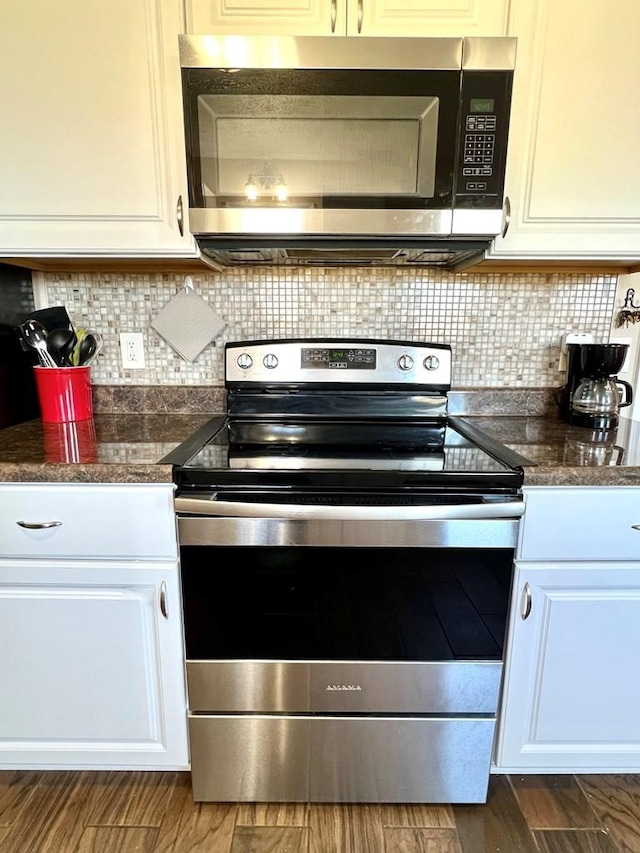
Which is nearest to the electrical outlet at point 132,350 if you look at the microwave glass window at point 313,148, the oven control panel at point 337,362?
the oven control panel at point 337,362

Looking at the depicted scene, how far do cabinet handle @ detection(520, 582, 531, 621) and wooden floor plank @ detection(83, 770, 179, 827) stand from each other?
103cm

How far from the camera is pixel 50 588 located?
1.12m

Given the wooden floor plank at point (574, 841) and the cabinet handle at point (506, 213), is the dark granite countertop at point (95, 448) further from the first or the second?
the wooden floor plank at point (574, 841)

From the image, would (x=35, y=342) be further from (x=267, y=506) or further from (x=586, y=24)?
(x=586, y=24)

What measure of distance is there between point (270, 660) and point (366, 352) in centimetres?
93

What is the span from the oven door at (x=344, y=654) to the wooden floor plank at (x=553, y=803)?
0.14 metres

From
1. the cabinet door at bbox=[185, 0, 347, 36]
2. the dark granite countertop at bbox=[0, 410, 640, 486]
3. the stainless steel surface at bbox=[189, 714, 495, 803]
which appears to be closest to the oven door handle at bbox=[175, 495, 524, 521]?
the dark granite countertop at bbox=[0, 410, 640, 486]

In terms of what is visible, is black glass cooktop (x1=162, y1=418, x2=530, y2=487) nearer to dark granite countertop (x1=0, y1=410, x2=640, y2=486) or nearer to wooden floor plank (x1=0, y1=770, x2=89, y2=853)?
dark granite countertop (x1=0, y1=410, x2=640, y2=486)

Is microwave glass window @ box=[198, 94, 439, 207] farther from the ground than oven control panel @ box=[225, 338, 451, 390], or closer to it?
farther from the ground

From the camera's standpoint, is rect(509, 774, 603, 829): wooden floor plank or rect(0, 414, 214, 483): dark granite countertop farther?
rect(509, 774, 603, 829): wooden floor plank

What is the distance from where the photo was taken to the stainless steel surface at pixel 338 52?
1.08 m

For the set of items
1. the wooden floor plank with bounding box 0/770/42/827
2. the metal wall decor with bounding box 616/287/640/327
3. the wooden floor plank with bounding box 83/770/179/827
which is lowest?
the wooden floor plank with bounding box 0/770/42/827

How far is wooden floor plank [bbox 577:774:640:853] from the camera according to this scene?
1151 millimetres

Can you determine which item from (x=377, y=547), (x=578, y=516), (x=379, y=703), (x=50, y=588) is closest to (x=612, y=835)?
(x=379, y=703)
